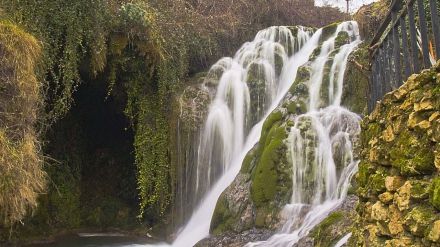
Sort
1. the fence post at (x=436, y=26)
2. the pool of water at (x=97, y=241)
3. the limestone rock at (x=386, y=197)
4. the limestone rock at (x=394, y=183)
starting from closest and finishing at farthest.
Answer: the fence post at (x=436, y=26)
the limestone rock at (x=394, y=183)
the limestone rock at (x=386, y=197)
the pool of water at (x=97, y=241)

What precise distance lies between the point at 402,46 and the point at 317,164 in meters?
3.92

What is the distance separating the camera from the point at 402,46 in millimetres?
3406

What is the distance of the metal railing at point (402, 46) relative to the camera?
2.64 meters

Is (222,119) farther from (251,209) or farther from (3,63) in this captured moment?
(3,63)

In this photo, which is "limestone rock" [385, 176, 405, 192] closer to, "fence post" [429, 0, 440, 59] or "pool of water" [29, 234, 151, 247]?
"fence post" [429, 0, 440, 59]

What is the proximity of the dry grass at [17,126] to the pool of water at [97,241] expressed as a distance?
11.7 feet

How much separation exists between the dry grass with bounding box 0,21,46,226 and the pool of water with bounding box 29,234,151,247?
3570mm

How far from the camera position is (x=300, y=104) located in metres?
8.28

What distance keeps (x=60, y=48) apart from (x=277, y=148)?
428cm

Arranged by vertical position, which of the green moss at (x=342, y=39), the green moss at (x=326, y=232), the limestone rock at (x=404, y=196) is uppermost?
the green moss at (x=342, y=39)

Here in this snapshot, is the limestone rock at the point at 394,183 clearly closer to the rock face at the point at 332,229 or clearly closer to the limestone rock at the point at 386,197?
the limestone rock at the point at 386,197

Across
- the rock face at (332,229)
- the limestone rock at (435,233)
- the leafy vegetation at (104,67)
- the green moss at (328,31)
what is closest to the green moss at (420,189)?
the limestone rock at (435,233)

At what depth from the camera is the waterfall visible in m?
6.88

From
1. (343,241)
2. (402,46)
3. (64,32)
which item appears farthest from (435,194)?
(64,32)
